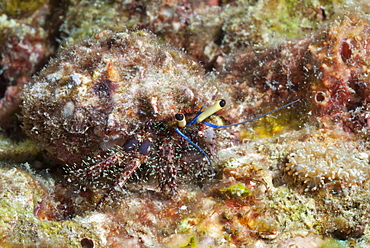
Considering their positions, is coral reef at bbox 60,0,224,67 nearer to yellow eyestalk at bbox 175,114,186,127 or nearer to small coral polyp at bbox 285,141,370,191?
yellow eyestalk at bbox 175,114,186,127

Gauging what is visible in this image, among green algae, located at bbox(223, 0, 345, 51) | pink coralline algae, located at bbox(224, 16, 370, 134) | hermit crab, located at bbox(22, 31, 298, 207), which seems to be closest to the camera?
hermit crab, located at bbox(22, 31, 298, 207)

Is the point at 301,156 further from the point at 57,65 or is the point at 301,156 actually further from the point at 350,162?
the point at 57,65

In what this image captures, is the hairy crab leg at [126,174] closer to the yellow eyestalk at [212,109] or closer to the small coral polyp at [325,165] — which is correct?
the yellow eyestalk at [212,109]

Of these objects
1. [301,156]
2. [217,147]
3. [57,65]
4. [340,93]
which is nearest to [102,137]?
[57,65]

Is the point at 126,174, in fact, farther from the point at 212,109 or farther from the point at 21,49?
the point at 21,49

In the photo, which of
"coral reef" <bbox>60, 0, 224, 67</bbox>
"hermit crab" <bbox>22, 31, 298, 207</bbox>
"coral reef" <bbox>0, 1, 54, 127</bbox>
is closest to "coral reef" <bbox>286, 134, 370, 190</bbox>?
"hermit crab" <bbox>22, 31, 298, 207</bbox>

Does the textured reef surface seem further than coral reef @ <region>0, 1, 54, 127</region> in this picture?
No
